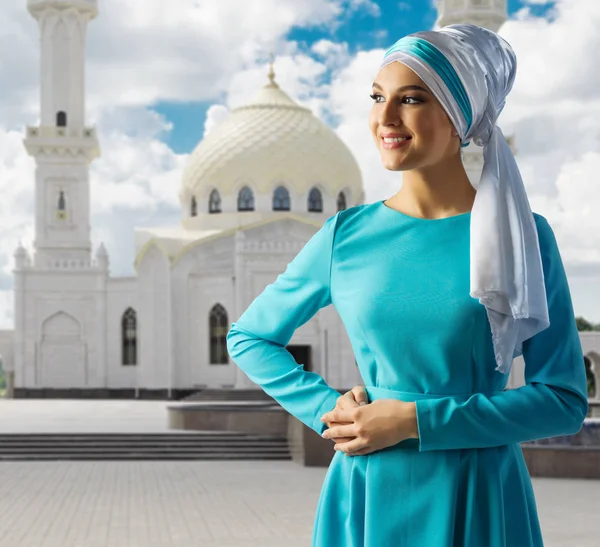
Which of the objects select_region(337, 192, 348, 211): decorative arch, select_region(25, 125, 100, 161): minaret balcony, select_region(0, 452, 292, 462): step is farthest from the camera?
select_region(337, 192, 348, 211): decorative arch

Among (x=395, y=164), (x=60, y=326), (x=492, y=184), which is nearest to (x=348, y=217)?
(x=395, y=164)

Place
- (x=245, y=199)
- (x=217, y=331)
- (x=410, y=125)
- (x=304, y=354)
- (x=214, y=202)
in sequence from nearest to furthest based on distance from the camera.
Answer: (x=410, y=125)
(x=304, y=354)
(x=217, y=331)
(x=245, y=199)
(x=214, y=202)

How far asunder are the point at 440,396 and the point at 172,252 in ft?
111

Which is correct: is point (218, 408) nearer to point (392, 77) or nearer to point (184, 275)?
point (392, 77)

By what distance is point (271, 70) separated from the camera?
41250mm

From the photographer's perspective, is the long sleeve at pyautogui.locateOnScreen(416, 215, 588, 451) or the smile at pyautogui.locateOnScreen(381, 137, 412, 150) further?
the smile at pyautogui.locateOnScreen(381, 137, 412, 150)

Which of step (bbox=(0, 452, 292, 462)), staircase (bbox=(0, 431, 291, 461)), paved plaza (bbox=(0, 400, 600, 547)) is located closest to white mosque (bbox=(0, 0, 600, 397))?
staircase (bbox=(0, 431, 291, 461))

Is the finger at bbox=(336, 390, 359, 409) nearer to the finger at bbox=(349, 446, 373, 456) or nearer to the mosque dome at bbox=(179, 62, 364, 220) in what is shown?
the finger at bbox=(349, 446, 373, 456)

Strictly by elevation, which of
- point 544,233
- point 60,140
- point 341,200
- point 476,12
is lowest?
point 544,233

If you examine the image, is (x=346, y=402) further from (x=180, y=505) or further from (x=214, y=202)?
(x=214, y=202)

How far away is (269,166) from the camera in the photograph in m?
37.1

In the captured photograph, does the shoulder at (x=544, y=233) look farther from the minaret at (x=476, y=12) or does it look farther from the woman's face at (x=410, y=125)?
the minaret at (x=476, y=12)

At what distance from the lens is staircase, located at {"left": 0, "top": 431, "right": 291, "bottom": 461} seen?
1558 centimetres

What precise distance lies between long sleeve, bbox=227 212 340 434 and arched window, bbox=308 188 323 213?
35359mm
